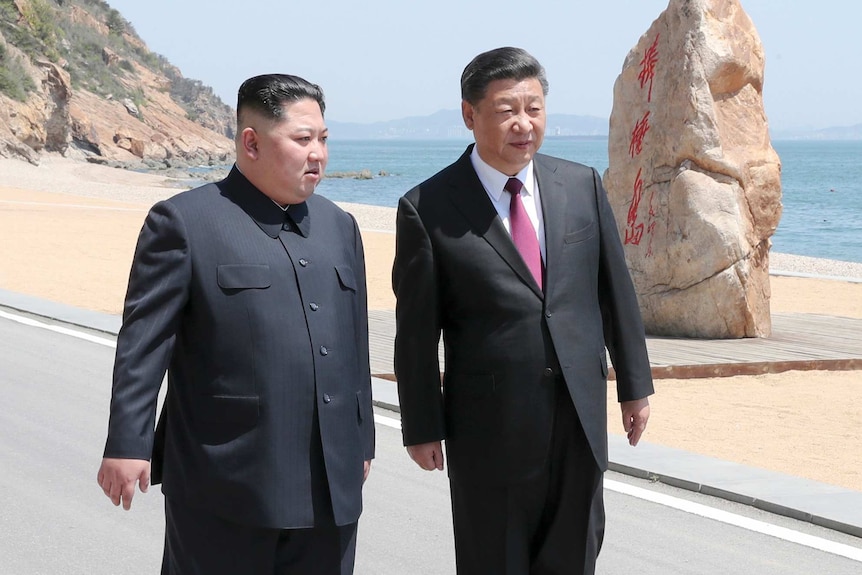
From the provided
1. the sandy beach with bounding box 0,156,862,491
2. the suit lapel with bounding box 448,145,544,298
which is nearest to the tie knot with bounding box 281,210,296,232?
the suit lapel with bounding box 448,145,544,298

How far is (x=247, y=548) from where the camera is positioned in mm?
3293

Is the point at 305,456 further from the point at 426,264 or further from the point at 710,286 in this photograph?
the point at 710,286

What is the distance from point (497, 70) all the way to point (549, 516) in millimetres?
1364

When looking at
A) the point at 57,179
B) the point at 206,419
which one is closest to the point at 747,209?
the point at 206,419

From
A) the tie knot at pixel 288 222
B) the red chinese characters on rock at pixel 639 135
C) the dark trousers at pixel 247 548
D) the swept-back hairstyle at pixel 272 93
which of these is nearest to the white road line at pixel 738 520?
the dark trousers at pixel 247 548

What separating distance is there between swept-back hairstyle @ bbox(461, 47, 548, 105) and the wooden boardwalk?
4.93 metres

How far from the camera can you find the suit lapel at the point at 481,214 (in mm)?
3703

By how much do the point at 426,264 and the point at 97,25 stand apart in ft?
352

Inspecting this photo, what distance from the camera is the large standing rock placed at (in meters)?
10.6

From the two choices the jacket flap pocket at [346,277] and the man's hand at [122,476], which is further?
the jacket flap pocket at [346,277]

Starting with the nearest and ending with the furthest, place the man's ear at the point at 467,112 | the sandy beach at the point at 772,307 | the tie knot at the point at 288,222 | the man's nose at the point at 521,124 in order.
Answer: the tie knot at the point at 288,222, the man's nose at the point at 521,124, the man's ear at the point at 467,112, the sandy beach at the point at 772,307

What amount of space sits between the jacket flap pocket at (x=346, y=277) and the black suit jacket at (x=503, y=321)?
336 mm

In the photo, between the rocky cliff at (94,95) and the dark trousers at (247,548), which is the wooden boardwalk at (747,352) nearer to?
the dark trousers at (247,548)

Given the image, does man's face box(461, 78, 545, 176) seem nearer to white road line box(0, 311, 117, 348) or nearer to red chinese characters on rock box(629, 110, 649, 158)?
white road line box(0, 311, 117, 348)
